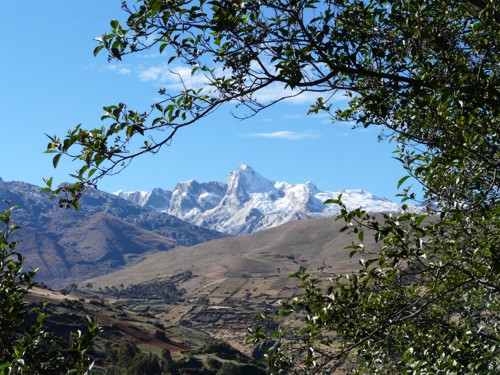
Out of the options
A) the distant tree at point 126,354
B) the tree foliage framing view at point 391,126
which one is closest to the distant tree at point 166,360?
the distant tree at point 126,354

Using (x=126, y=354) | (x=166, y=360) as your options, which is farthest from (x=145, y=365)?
(x=166, y=360)

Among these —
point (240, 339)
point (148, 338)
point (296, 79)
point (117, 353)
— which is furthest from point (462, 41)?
point (240, 339)

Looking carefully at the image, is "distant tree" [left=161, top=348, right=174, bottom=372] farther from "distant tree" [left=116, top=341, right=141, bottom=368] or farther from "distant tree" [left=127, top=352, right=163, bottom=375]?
"distant tree" [left=116, top=341, right=141, bottom=368]

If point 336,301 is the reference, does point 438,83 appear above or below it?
above

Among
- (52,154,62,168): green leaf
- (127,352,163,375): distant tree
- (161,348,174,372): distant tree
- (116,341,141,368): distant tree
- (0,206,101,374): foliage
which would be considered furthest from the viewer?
(161,348,174,372): distant tree

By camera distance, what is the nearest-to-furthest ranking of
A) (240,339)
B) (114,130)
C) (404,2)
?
(114,130) < (404,2) < (240,339)

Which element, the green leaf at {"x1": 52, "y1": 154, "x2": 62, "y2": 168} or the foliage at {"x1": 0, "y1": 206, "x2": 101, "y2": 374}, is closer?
the green leaf at {"x1": 52, "y1": 154, "x2": 62, "y2": 168}

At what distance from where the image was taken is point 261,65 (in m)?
8.41

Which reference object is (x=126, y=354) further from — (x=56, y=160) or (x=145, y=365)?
(x=56, y=160)

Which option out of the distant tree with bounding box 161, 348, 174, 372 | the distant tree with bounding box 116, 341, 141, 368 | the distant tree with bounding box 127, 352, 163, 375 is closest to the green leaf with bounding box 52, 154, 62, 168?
the distant tree with bounding box 127, 352, 163, 375

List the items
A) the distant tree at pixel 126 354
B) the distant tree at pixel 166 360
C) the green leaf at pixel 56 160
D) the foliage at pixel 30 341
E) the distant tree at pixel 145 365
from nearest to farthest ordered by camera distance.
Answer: the green leaf at pixel 56 160 → the foliage at pixel 30 341 → the distant tree at pixel 145 365 → the distant tree at pixel 126 354 → the distant tree at pixel 166 360

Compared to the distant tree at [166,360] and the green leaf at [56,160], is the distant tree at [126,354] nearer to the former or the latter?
the distant tree at [166,360]

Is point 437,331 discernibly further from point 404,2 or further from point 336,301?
point 404,2

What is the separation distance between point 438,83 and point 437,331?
238 inches
